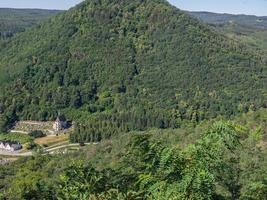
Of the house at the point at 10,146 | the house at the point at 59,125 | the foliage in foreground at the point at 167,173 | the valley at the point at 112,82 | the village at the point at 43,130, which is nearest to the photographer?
the foliage in foreground at the point at 167,173

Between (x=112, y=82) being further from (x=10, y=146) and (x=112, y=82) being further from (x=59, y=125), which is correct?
(x=10, y=146)

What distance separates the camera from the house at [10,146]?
86.8 m

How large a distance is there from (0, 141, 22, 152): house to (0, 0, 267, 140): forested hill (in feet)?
42.1

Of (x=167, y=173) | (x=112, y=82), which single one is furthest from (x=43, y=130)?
(x=167, y=173)

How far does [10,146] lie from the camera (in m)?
87.2

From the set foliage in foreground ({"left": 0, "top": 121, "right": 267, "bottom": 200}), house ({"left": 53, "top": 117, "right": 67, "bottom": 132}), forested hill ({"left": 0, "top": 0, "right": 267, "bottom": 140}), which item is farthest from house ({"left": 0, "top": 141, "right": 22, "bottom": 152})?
foliage in foreground ({"left": 0, "top": 121, "right": 267, "bottom": 200})

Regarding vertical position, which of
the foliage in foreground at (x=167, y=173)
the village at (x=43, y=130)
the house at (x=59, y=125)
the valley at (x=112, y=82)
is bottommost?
the village at (x=43, y=130)

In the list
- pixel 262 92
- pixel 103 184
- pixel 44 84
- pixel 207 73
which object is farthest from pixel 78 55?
pixel 103 184

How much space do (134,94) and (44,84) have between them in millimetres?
19734

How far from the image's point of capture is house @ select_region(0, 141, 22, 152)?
86.8m

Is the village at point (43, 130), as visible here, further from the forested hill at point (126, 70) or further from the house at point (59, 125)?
the forested hill at point (126, 70)

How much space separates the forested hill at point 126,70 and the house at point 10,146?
12.8 m

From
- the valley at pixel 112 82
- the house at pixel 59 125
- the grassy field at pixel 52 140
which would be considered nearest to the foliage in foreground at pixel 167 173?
the valley at pixel 112 82

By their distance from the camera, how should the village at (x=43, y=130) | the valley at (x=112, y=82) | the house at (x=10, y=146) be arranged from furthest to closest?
the valley at (x=112, y=82) < the village at (x=43, y=130) < the house at (x=10, y=146)
